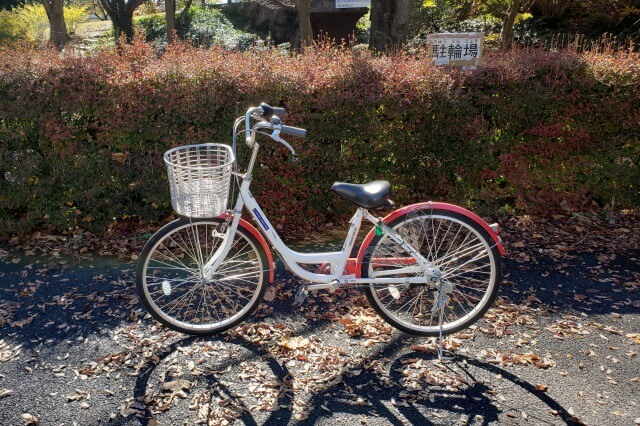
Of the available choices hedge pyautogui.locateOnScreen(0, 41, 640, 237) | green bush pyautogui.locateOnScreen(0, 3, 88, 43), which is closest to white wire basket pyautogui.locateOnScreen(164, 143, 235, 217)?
hedge pyautogui.locateOnScreen(0, 41, 640, 237)

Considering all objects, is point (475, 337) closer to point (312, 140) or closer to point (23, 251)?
point (312, 140)

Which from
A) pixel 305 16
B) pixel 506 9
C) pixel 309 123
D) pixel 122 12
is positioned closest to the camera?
pixel 309 123

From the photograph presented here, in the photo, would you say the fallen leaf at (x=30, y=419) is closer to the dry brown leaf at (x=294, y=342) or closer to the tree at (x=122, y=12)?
the dry brown leaf at (x=294, y=342)

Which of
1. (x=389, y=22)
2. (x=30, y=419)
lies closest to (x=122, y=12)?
(x=389, y=22)

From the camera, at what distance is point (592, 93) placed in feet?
18.5

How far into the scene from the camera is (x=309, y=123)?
205 inches

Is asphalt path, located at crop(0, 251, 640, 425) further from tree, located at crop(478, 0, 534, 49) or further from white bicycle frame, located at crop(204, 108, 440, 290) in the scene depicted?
tree, located at crop(478, 0, 534, 49)

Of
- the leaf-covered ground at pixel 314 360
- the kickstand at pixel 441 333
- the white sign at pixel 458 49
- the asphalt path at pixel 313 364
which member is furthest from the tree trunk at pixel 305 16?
the kickstand at pixel 441 333

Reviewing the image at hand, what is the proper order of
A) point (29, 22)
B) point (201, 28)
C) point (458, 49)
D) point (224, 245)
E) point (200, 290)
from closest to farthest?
point (224, 245) → point (200, 290) → point (458, 49) → point (201, 28) → point (29, 22)

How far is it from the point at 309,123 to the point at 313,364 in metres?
2.38

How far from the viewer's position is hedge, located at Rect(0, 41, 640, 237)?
5.02 meters

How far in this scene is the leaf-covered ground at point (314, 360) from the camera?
309cm

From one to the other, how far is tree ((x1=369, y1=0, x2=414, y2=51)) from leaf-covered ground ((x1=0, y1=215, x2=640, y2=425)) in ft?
17.8

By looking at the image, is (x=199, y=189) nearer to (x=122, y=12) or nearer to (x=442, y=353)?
(x=442, y=353)
